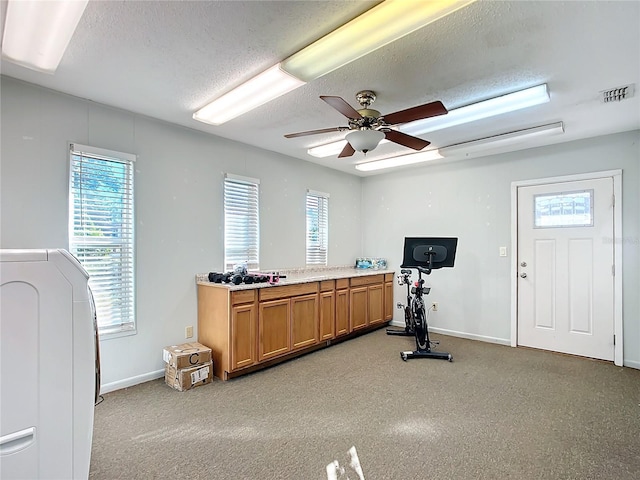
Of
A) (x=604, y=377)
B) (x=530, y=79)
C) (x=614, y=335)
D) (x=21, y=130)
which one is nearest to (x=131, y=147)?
(x=21, y=130)

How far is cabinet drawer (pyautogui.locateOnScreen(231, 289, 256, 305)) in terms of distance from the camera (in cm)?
334

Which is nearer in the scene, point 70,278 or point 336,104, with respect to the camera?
point 70,278

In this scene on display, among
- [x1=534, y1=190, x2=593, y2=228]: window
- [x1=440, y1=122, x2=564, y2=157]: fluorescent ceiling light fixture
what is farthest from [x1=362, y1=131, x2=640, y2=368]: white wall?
[x1=440, y1=122, x2=564, y2=157]: fluorescent ceiling light fixture

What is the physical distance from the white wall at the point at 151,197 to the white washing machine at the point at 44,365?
1712 mm

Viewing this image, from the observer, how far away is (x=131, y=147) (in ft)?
10.7

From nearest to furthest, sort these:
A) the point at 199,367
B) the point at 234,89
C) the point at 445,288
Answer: the point at 234,89 < the point at 199,367 < the point at 445,288

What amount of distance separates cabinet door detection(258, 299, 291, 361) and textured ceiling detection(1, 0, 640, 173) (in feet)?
6.46

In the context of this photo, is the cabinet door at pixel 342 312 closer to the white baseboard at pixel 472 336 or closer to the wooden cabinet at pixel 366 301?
the wooden cabinet at pixel 366 301

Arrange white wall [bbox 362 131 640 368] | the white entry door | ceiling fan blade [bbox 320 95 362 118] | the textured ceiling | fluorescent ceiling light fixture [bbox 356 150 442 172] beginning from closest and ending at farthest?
the textured ceiling → ceiling fan blade [bbox 320 95 362 118] → white wall [bbox 362 131 640 368] → the white entry door → fluorescent ceiling light fixture [bbox 356 150 442 172]

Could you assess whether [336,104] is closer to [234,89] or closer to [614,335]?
[234,89]

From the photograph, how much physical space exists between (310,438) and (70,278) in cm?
182

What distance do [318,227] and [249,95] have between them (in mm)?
2780

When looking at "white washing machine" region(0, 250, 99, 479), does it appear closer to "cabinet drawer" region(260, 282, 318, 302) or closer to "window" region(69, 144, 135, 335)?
"window" region(69, 144, 135, 335)

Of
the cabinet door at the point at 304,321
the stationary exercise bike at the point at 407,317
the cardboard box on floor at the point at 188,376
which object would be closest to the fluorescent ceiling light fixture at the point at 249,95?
the cabinet door at the point at 304,321
